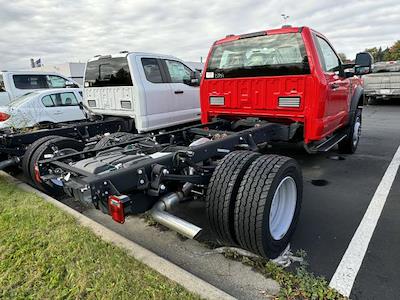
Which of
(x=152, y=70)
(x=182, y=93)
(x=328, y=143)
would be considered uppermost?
(x=152, y=70)

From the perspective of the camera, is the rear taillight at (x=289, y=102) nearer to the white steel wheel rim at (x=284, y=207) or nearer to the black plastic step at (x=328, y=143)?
the black plastic step at (x=328, y=143)

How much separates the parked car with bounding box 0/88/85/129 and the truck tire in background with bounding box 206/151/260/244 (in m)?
6.21

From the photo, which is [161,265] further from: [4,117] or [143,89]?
[4,117]

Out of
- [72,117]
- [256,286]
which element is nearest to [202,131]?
[256,286]

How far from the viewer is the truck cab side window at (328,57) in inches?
181

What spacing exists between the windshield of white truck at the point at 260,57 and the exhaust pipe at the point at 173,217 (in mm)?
2524

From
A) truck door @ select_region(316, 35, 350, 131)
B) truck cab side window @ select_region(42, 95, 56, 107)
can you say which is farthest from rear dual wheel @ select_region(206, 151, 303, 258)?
truck cab side window @ select_region(42, 95, 56, 107)

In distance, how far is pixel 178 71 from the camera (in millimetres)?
6906

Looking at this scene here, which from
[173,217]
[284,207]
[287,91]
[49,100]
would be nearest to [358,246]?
[284,207]

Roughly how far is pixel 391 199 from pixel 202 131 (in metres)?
2.74

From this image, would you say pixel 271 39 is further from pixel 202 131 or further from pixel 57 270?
pixel 57 270

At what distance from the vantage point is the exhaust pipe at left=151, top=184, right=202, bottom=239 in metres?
2.55

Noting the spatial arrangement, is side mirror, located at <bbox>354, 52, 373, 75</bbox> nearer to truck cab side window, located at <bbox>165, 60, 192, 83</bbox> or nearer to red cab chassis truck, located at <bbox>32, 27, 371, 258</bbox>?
red cab chassis truck, located at <bbox>32, 27, 371, 258</bbox>

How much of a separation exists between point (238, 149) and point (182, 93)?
3.25 metres
